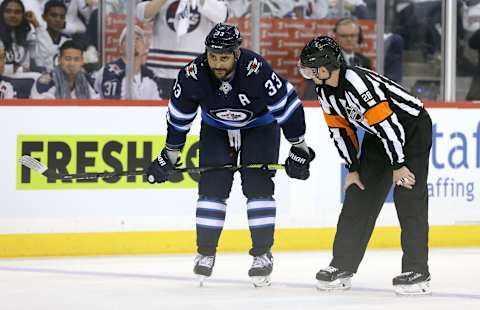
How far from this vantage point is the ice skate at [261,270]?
5.79m

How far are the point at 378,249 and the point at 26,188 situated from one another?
2.20 metres

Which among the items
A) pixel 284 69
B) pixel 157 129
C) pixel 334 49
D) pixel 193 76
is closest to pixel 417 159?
pixel 334 49

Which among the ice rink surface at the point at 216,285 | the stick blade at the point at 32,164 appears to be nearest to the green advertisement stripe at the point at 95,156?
the ice rink surface at the point at 216,285

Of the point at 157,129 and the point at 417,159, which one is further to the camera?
the point at 157,129

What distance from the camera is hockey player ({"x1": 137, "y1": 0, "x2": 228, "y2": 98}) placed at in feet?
26.9

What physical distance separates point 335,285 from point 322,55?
3.47 ft

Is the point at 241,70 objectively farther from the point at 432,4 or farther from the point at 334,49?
the point at 432,4

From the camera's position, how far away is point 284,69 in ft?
28.1

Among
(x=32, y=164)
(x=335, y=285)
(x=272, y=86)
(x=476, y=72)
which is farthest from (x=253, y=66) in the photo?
(x=476, y=72)

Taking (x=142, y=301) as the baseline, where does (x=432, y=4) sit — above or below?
above

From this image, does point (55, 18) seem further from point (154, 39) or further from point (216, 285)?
point (216, 285)

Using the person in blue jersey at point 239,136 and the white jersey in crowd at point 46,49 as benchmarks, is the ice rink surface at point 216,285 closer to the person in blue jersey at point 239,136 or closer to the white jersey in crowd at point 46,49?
the person in blue jersey at point 239,136

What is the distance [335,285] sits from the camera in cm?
571

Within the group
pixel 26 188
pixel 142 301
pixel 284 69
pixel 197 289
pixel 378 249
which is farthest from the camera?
pixel 284 69
